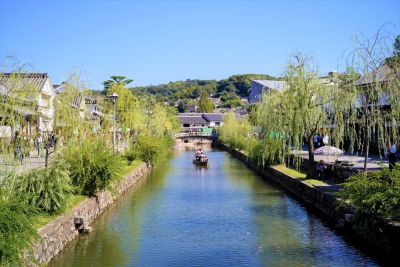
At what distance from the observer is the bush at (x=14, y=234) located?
31.5ft

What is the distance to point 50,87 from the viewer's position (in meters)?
44.8

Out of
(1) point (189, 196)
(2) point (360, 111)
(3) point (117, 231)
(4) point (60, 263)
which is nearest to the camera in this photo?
(4) point (60, 263)

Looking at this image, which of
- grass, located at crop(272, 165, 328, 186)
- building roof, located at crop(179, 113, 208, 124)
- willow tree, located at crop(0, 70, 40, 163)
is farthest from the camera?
building roof, located at crop(179, 113, 208, 124)

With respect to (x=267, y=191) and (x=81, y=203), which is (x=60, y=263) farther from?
(x=267, y=191)

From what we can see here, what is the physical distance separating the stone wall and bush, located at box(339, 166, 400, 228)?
8.77 meters

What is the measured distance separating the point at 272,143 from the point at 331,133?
→ 7834 millimetres

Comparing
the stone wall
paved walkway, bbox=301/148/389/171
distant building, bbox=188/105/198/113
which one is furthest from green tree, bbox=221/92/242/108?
the stone wall

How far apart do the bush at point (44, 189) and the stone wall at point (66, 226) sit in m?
0.48

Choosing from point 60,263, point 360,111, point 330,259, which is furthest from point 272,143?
point 60,263

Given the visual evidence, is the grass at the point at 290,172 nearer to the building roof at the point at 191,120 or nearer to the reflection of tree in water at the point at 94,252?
the reflection of tree in water at the point at 94,252

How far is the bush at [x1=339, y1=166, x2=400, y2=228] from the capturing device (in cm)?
1267

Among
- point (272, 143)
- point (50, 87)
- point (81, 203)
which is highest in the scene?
Result: point (50, 87)

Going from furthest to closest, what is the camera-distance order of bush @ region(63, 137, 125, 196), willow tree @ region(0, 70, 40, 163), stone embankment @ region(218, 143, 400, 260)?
bush @ region(63, 137, 125, 196) < stone embankment @ region(218, 143, 400, 260) < willow tree @ region(0, 70, 40, 163)

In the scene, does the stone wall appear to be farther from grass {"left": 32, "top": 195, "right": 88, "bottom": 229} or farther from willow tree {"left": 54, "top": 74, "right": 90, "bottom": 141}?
willow tree {"left": 54, "top": 74, "right": 90, "bottom": 141}
